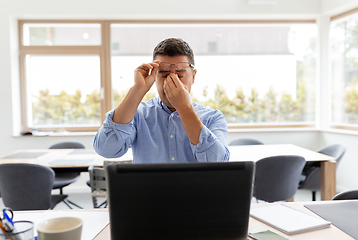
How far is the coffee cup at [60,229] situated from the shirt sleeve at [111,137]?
449 millimetres

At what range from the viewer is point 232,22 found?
4816mm

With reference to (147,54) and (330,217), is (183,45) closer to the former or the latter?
(330,217)

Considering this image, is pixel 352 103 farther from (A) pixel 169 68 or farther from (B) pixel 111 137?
(B) pixel 111 137

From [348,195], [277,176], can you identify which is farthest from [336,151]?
[348,195]

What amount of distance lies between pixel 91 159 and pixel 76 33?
2.61 metres

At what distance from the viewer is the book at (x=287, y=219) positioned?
1028 millimetres

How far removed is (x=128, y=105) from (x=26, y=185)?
1.60 meters

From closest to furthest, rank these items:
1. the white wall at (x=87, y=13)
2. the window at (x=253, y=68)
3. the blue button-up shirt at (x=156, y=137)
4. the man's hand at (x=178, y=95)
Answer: the man's hand at (x=178, y=95) < the blue button-up shirt at (x=156, y=137) < the white wall at (x=87, y=13) < the window at (x=253, y=68)

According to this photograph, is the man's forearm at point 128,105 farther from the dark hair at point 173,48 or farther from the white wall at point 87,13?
the white wall at point 87,13

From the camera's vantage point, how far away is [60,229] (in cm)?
80

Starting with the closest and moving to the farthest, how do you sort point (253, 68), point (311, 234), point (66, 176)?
point (311, 234)
point (66, 176)
point (253, 68)

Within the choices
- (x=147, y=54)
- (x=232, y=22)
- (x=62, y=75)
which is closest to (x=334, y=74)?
(x=232, y=22)

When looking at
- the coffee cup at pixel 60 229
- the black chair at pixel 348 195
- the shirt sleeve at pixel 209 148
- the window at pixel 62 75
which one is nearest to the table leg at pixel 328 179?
the black chair at pixel 348 195

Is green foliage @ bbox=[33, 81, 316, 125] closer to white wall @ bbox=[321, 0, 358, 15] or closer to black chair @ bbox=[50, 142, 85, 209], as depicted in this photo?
black chair @ bbox=[50, 142, 85, 209]
